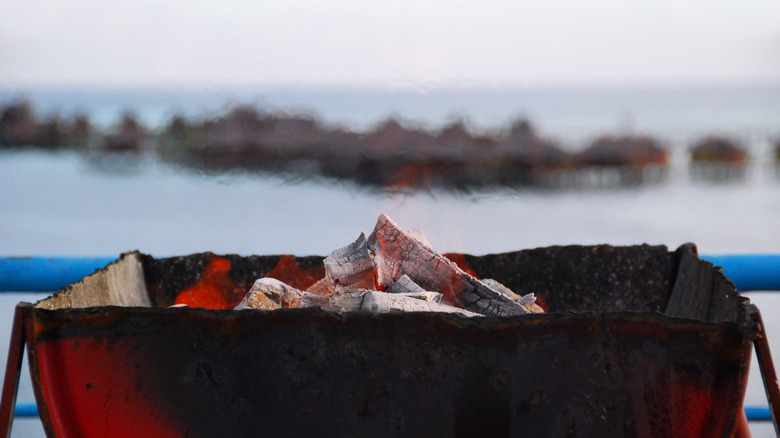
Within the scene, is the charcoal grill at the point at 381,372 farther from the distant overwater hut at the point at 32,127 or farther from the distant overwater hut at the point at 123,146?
the distant overwater hut at the point at 32,127

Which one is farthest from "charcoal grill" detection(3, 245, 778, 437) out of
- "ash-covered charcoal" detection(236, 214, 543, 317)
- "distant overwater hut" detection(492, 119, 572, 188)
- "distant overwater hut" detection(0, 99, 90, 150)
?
"distant overwater hut" detection(492, 119, 572, 188)

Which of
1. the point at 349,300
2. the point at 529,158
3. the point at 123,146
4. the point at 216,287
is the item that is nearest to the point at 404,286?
the point at 349,300

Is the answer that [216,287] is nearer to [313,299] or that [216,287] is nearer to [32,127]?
[313,299]

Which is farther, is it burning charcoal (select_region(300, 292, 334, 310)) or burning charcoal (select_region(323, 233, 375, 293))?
burning charcoal (select_region(323, 233, 375, 293))

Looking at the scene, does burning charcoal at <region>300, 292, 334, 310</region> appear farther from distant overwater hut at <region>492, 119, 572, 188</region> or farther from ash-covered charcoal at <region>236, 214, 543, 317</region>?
distant overwater hut at <region>492, 119, 572, 188</region>

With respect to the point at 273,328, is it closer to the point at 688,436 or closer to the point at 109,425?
the point at 109,425

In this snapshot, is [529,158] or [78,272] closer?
[78,272]

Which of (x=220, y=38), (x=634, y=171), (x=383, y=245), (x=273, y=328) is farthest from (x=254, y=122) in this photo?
(x=634, y=171)
